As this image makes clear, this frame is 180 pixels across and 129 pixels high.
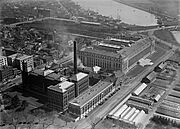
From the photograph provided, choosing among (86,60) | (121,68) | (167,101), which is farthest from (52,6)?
(167,101)

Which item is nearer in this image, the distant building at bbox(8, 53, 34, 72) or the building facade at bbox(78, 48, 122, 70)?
the building facade at bbox(78, 48, 122, 70)

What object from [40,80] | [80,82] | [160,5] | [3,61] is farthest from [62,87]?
[160,5]

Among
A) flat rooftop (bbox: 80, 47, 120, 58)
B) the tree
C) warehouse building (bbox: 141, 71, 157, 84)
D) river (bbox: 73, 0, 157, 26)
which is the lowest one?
the tree

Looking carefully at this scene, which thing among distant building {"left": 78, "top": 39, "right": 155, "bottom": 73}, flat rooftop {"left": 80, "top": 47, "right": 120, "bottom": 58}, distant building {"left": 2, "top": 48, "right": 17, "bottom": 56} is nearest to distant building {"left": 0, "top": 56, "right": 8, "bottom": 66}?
distant building {"left": 2, "top": 48, "right": 17, "bottom": 56}

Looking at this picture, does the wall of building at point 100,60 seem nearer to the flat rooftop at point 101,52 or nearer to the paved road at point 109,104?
the flat rooftop at point 101,52

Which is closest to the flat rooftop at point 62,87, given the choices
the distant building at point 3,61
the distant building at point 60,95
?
the distant building at point 60,95

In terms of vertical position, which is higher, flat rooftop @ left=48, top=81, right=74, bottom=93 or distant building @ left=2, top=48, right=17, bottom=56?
distant building @ left=2, top=48, right=17, bottom=56

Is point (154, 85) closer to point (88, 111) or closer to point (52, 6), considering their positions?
point (88, 111)

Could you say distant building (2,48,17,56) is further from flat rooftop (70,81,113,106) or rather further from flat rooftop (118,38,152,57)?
flat rooftop (70,81,113,106)

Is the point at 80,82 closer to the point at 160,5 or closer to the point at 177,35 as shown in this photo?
the point at 160,5
